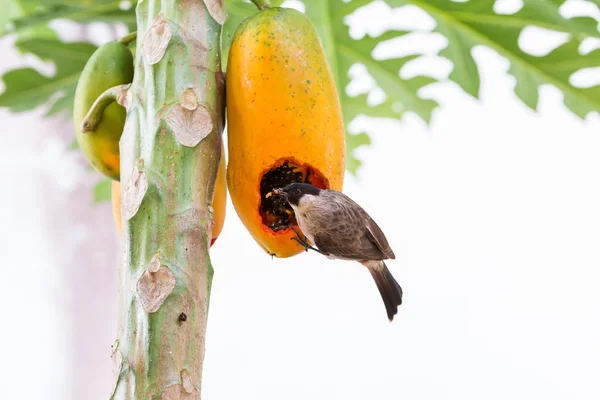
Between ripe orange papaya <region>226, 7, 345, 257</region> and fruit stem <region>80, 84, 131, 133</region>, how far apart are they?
10cm

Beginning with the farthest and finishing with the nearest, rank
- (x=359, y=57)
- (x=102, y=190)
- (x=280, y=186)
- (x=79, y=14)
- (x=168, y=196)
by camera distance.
A: (x=102, y=190) < (x=359, y=57) < (x=79, y=14) < (x=280, y=186) < (x=168, y=196)

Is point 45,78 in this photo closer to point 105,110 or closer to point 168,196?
point 105,110

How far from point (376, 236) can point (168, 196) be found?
7.4 inches

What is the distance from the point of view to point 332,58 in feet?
3.47

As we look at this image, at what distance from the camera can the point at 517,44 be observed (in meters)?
0.94

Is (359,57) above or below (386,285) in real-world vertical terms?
above

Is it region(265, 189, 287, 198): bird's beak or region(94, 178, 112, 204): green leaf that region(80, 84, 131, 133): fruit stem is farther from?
region(94, 178, 112, 204): green leaf

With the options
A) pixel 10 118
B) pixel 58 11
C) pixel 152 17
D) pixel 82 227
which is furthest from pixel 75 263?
pixel 152 17

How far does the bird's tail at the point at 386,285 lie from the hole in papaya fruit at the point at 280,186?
0.29 feet

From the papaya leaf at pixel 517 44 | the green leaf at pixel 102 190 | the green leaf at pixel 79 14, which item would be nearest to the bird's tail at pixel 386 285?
the papaya leaf at pixel 517 44

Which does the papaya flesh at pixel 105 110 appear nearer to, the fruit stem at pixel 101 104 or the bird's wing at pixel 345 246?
the fruit stem at pixel 101 104

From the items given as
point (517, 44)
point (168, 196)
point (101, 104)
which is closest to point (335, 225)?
point (168, 196)

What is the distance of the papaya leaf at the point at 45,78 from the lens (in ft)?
2.98

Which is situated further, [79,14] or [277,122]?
[79,14]
